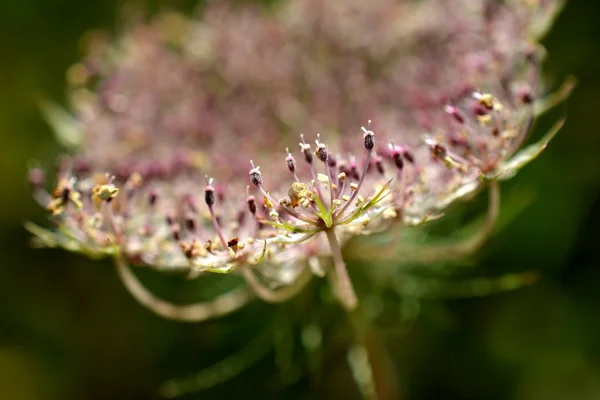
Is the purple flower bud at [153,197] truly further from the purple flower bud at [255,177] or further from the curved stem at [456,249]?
the curved stem at [456,249]

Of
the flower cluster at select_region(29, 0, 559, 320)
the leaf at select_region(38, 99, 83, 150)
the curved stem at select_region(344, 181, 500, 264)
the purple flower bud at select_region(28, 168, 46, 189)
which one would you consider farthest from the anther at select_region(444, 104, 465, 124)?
the leaf at select_region(38, 99, 83, 150)

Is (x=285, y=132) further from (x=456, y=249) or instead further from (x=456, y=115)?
(x=456, y=115)

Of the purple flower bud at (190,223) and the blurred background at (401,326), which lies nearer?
the purple flower bud at (190,223)

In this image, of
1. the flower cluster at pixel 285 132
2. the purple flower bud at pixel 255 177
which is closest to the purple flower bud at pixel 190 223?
the flower cluster at pixel 285 132

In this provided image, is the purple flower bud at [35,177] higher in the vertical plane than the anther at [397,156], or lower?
higher

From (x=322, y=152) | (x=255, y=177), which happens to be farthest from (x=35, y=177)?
(x=322, y=152)

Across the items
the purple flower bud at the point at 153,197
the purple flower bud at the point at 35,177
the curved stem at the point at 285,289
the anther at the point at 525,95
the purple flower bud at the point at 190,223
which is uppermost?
the purple flower bud at the point at 35,177

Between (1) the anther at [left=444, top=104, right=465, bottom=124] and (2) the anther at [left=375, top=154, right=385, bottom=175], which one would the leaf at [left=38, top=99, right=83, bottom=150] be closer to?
(2) the anther at [left=375, top=154, right=385, bottom=175]

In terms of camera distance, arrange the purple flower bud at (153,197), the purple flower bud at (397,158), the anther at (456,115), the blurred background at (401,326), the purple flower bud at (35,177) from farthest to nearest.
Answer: the blurred background at (401,326), the purple flower bud at (35,177), the purple flower bud at (153,197), the anther at (456,115), the purple flower bud at (397,158)

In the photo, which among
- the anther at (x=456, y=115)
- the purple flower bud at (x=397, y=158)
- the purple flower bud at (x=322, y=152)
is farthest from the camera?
the anther at (x=456, y=115)

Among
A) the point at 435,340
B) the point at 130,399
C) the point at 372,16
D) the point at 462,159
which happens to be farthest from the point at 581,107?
the point at 130,399
